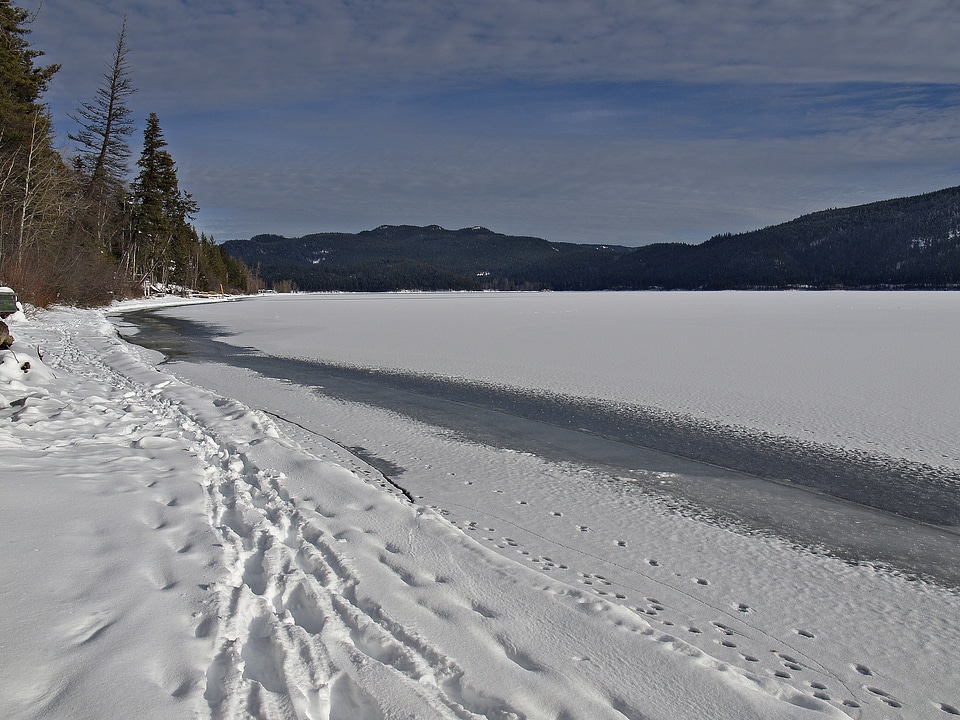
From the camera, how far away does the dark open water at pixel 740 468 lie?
4.79 meters

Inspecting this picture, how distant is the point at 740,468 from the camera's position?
6.51m

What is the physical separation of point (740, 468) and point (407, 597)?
4.30 metres

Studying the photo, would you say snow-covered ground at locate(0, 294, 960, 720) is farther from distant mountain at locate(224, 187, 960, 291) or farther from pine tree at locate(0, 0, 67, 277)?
distant mountain at locate(224, 187, 960, 291)

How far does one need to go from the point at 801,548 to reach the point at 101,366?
1282 centimetres

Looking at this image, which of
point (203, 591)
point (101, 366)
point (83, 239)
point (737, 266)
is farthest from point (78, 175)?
point (737, 266)

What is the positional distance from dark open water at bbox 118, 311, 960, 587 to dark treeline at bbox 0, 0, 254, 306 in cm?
2136

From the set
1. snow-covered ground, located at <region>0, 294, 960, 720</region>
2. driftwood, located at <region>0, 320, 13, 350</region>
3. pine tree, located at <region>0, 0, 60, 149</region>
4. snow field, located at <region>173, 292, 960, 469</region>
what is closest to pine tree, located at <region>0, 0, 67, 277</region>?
pine tree, located at <region>0, 0, 60, 149</region>

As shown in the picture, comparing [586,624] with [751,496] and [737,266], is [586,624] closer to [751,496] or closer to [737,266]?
[751,496]

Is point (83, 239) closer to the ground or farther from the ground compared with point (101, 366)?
farther from the ground

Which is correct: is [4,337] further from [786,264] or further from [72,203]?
[786,264]

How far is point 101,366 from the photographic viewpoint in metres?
12.6

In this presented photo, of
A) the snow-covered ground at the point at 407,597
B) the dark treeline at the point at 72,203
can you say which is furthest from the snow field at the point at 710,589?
the dark treeline at the point at 72,203

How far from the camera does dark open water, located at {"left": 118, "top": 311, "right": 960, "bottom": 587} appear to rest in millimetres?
4793

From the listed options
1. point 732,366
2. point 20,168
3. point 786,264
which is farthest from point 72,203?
point 786,264
